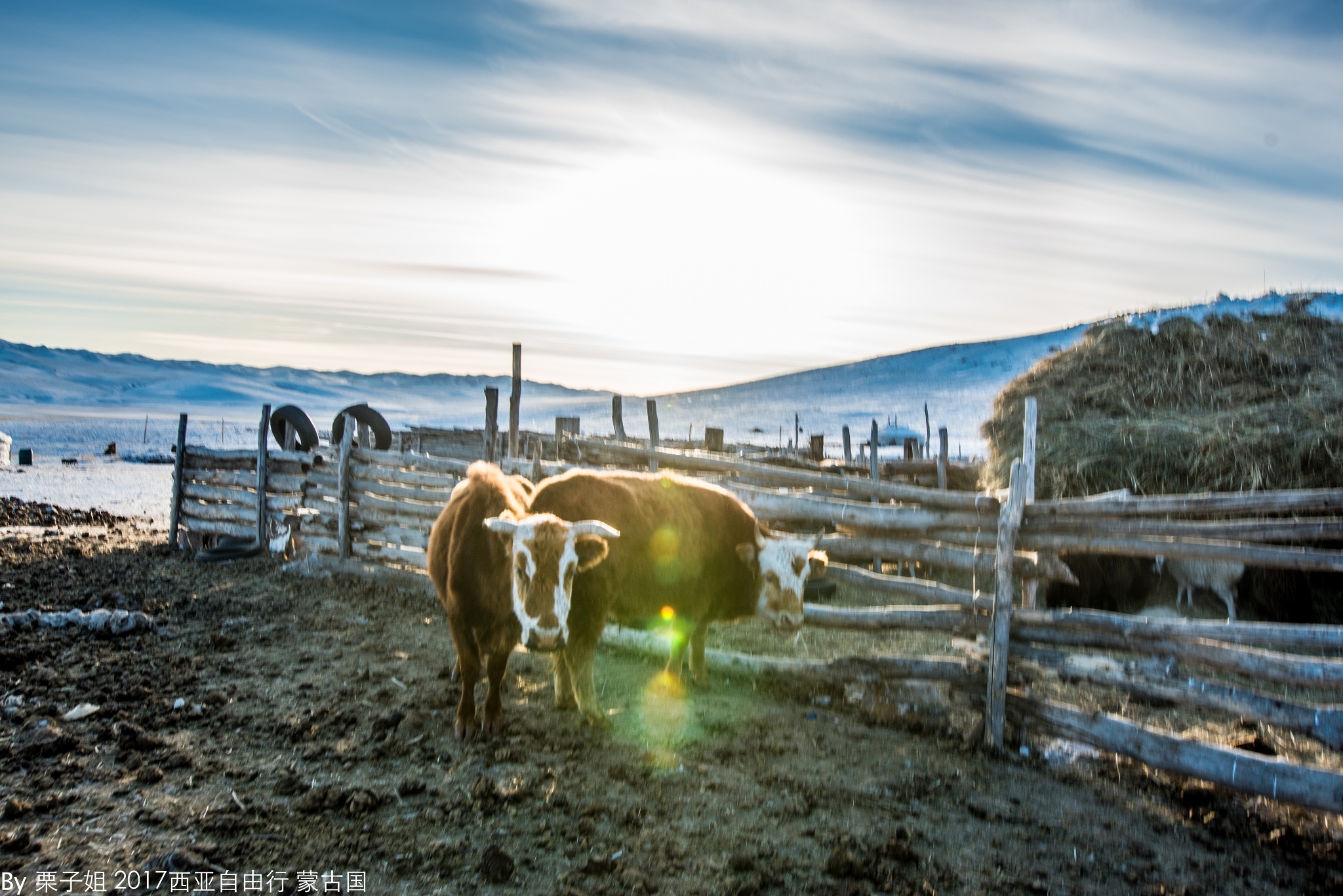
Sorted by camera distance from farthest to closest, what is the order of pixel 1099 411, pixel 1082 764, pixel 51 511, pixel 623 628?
pixel 51 511 < pixel 1099 411 < pixel 623 628 < pixel 1082 764

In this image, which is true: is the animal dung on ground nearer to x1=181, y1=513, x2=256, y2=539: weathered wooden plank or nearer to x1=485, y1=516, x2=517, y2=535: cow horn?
x1=485, y1=516, x2=517, y2=535: cow horn

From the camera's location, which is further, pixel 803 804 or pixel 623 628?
pixel 623 628

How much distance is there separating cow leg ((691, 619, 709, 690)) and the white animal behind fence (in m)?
5.01

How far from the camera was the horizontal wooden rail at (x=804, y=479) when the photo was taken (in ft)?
18.9

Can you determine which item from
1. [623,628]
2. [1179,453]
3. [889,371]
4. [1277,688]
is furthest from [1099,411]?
[889,371]

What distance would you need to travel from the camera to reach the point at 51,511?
43.3 ft

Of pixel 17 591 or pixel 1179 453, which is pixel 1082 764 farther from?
pixel 17 591

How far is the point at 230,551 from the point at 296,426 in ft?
10.0

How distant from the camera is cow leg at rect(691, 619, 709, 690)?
6.10m

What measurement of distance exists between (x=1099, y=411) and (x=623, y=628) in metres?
6.88

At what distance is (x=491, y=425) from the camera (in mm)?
11188

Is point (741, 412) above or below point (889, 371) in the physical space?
below

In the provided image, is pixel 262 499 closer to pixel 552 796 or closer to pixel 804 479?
pixel 804 479

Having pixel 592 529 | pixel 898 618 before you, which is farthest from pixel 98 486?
pixel 898 618
